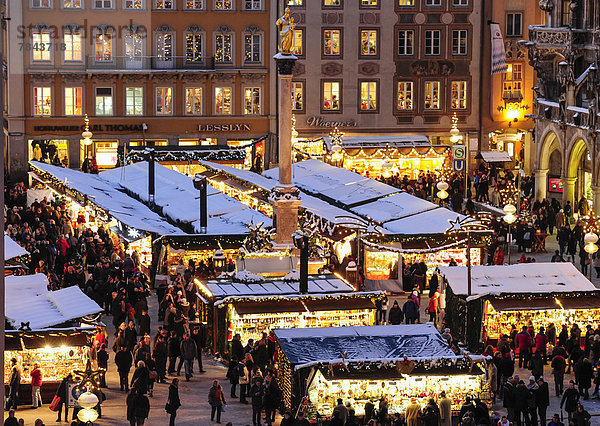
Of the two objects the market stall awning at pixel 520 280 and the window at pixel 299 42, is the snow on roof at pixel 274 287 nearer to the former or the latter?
the market stall awning at pixel 520 280

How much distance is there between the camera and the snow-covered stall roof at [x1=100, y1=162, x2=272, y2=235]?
42.9 m

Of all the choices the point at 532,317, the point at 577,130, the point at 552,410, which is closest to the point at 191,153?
the point at 577,130

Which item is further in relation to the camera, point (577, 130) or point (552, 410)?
point (577, 130)

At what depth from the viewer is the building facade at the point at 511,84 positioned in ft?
219

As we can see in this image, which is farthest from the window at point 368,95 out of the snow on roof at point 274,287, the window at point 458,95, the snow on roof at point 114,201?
the snow on roof at point 274,287

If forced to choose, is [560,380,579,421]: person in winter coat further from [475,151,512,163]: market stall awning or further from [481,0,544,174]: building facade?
[481,0,544,174]: building facade

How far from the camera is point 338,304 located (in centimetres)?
3206

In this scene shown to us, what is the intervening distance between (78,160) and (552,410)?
38.8 m

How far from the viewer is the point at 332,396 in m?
26.6

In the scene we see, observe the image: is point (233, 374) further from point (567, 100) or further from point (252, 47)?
point (252, 47)

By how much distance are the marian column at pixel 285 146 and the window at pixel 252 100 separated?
28348 mm

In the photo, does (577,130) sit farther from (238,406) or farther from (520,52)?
(238,406)

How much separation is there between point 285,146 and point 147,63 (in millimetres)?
28778

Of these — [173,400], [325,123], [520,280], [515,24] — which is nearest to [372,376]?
[173,400]
